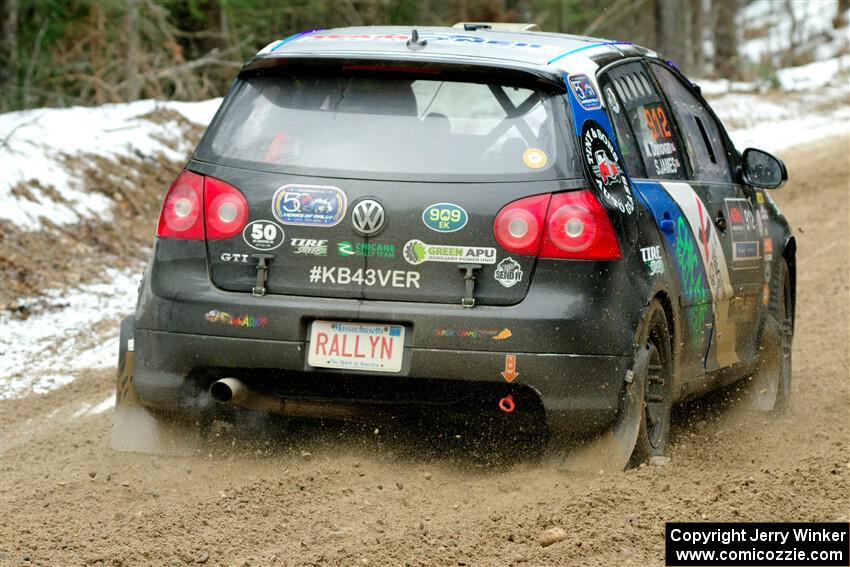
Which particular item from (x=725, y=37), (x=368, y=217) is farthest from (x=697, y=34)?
(x=368, y=217)

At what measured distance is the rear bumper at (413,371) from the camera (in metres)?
5.07

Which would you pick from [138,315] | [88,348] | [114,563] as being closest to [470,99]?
[138,315]

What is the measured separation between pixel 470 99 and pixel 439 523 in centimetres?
158

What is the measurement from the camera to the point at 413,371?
16.7ft

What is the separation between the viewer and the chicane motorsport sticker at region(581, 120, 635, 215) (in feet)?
17.2

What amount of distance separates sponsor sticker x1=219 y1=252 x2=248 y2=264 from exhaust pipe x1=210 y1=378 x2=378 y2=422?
0.44 meters

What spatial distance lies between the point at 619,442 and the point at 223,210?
1680 mm

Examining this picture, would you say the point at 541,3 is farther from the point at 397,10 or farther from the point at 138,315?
the point at 138,315

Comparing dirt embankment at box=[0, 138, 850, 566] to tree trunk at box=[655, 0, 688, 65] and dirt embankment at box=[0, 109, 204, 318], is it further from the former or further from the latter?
tree trunk at box=[655, 0, 688, 65]

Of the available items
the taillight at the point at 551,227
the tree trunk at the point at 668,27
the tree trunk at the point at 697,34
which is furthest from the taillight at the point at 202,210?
the tree trunk at the point at 697,34

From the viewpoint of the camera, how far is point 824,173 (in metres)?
17.0

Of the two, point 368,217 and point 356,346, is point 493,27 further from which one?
point 356,346

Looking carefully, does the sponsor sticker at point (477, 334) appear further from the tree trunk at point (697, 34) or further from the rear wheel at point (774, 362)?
the tree trunk at point (697, 34)

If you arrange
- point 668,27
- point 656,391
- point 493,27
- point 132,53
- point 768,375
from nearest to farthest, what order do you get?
point 656,391 → point 493,27 → point 768,375 → point 132,53 → point 668,27
